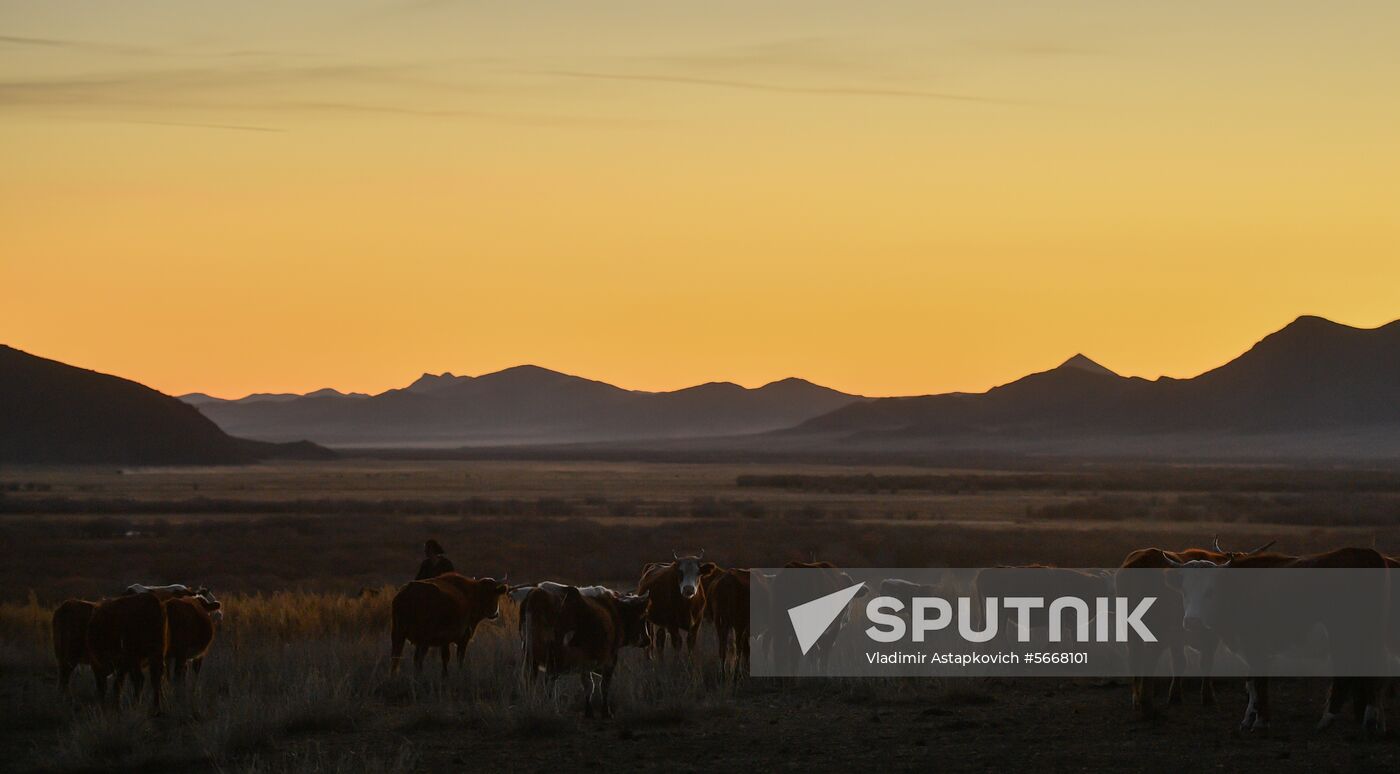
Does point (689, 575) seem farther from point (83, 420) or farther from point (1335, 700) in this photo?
point (83, 420)

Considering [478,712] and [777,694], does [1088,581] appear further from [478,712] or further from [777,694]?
[478,712]

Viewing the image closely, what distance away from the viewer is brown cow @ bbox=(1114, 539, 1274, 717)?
1498cm

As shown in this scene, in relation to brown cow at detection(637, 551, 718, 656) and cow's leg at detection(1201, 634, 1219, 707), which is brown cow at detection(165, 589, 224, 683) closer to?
brown cow at detection(637, 551, 718, 656)

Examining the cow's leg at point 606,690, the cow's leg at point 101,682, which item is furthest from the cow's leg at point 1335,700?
the cow's leg at point 101,682

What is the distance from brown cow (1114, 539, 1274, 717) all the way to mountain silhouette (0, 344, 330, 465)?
418 ft

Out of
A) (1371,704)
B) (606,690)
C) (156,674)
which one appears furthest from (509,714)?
(1371,704)

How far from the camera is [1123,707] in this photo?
15734mm

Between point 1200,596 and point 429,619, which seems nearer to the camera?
point 1200,596

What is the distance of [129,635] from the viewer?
15.6 m

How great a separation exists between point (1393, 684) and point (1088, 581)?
402 cm

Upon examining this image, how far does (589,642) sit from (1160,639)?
561cm

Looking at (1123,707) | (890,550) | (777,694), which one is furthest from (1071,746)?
(890,550)

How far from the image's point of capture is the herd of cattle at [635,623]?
46.5ft

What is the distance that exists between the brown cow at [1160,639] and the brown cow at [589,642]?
5.06 m
